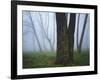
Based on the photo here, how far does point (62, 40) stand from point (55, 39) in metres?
0.07

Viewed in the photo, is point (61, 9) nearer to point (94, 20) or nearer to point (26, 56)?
point (94, 20)

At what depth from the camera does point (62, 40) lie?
6.14 ft

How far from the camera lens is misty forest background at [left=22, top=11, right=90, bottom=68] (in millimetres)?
1787

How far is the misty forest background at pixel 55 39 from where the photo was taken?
1787 mm

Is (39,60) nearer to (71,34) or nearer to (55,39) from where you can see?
(55,39)

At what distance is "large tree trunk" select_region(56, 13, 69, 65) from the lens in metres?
1.86

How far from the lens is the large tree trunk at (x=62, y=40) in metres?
1.86

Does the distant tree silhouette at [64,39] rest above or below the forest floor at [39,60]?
Answer: above

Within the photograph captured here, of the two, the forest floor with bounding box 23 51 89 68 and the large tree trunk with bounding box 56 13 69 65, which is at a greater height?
the large tree trunk with bounding box 56 13 69 65

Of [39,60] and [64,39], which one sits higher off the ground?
[64,39]

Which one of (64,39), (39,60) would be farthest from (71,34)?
(39,60)

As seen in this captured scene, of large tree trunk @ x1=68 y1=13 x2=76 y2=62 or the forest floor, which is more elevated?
large tree trunk @ x1=68 y1=13 x2=76 y2=62

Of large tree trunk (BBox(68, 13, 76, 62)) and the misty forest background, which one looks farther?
large tree trunk (BBox(68, 13, 76, 62))

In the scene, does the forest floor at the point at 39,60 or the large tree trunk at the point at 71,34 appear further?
the large tree trunk at the point at 71,34
